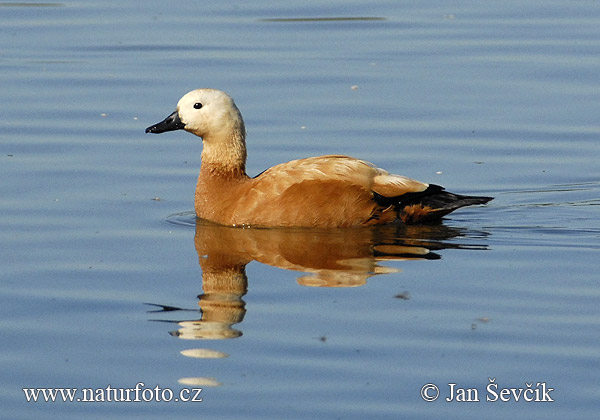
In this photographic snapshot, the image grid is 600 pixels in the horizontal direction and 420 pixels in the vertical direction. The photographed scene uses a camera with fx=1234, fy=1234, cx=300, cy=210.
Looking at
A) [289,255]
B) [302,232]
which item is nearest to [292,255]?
[289,255]

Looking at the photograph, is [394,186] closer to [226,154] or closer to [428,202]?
[428,202]

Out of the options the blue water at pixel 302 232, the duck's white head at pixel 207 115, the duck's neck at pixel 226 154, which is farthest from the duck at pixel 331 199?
the duck's white head at pixel 207 115

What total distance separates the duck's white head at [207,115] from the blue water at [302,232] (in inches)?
26.1

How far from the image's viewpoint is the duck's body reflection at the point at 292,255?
297 inches

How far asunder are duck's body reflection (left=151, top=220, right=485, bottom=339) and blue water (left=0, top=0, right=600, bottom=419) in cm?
3

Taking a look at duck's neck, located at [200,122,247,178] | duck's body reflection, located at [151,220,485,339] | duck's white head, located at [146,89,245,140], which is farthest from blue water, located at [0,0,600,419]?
duck's white head, located at [146,89,245,140]

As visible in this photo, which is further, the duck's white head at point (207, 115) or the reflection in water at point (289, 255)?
the duck's white head at point (207, 115)

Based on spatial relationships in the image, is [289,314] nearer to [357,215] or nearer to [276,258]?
[276,258]

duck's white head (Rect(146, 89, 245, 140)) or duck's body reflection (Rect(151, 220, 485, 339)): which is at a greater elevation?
duck's white head (Rect(146, 89, 245, 140))

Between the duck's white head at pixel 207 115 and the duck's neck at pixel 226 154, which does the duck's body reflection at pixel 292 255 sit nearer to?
the duck's neck at pixel 226 154

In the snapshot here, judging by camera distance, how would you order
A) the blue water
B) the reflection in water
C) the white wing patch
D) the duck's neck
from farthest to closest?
the duck's neck < the white wing patch < the reflection in water < the blue water

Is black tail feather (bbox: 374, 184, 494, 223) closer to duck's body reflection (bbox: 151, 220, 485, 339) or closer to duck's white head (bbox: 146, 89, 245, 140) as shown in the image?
duck's body reflection (bbox: 151, 220, 485, 339)

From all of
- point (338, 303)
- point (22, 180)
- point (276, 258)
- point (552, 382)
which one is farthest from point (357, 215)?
point (552, 382)

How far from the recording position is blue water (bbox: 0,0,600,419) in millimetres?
6480
